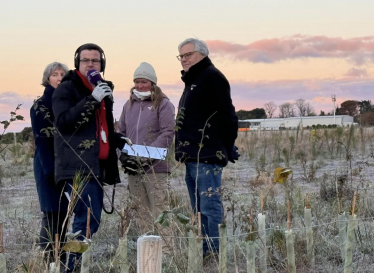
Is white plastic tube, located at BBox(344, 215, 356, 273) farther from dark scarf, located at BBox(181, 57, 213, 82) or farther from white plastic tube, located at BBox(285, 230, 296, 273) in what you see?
dark scarf, located at BBox(181, 57, 213, 82)

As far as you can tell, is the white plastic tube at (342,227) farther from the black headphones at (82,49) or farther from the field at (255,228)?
the black headphones at (82,49)

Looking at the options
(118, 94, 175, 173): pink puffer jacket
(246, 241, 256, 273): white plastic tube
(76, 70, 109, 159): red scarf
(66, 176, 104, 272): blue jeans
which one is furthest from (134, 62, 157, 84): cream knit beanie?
(246, 241, 256, 273): white plastic tube

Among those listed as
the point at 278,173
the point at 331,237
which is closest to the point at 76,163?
the point at 278,173

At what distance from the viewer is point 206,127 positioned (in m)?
3.72

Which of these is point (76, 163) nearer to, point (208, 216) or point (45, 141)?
point (45, 141)

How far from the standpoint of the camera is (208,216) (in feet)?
12.2

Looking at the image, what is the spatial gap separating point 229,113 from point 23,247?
210 cm

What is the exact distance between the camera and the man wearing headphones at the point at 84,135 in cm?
316

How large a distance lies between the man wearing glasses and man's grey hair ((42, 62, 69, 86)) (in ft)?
3.08

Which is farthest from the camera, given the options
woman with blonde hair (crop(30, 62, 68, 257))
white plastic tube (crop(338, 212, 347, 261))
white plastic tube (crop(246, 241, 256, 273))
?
woman with blonde hair (crop(30, 62, 68, 257))

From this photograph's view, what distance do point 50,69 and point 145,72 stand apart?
0.78 meters

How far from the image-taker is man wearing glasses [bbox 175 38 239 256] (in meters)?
3.70

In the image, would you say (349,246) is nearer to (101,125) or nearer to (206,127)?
(206,127)

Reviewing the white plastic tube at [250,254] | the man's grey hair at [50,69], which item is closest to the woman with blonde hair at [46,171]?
the man's grey hair at [50,69]
